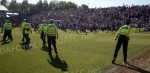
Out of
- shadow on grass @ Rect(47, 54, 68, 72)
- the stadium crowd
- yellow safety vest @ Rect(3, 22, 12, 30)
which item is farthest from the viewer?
the stadium crowd

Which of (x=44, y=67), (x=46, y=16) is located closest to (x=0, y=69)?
(x=44, y=67)

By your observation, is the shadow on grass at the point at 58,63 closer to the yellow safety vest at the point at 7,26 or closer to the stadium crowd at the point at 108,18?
the yellow safety vest at the point at 7,26

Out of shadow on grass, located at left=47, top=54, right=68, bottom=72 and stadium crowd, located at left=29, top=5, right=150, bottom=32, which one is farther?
stadium crowd, located at left=29, top=5, right=150, bottom=32

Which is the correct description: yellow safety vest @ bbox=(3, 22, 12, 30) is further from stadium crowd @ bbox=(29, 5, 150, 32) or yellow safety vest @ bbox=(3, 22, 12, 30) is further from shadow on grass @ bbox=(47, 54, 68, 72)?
stadium crowd @ bbox=(29, 5, 150, 32)

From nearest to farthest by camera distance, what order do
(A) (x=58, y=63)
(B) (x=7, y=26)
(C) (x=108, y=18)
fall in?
(A) (x=58, y=63) → (B) (x=7, y=26) → (C) (x=108, y=18)

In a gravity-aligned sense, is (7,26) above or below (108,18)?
above

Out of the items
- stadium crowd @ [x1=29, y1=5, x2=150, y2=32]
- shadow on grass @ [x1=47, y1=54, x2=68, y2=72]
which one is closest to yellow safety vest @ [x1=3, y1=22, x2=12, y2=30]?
shadow on grass @ [x1=47, y1=54, x2=68, y2=72]

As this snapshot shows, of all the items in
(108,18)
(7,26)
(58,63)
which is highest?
(7,26)

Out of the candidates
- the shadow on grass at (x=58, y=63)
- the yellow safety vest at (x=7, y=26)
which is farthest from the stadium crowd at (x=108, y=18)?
the shadow on grass at (x=58, y=63)

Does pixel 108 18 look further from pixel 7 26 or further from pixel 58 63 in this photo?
pixel 58 63

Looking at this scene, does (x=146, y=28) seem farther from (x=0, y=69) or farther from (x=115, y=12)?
(x=0, y=69)

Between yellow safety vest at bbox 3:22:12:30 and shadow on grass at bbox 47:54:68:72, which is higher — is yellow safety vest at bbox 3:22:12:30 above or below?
above

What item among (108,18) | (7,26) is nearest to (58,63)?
(7,26)

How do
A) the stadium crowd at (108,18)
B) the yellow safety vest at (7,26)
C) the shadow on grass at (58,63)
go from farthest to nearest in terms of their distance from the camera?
1. the stadium crowd at (108,18)
2. the yellow safety vest at (7,26)
3. the shadow on grass at (58,63)
